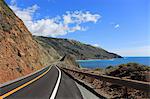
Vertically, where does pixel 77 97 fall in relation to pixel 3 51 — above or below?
below

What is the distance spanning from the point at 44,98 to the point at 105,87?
5.40 m

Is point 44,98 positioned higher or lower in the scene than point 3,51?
lower

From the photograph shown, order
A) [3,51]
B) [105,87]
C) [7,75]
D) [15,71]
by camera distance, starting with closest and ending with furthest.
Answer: [105,87] → [7,75] → [15,71] → [3,51]

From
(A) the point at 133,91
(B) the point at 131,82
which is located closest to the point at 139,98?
(B) the point at 131,82

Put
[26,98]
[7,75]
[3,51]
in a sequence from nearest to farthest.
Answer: [26,98], [7,75], [3,51]

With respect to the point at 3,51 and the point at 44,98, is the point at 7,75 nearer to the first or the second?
the point at 3,51

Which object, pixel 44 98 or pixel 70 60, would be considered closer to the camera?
pixel 44 98

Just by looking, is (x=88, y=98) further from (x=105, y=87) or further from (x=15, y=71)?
(x=15, y=71)

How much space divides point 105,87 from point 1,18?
31932mm

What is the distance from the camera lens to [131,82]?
10.5 metres

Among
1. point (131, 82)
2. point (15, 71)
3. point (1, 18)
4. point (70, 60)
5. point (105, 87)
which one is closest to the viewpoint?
point (131, 82)

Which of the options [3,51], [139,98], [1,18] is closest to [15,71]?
[3,51]

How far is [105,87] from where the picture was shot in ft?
52.1

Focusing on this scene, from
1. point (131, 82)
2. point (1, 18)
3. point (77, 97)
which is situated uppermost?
point (1, 18)
